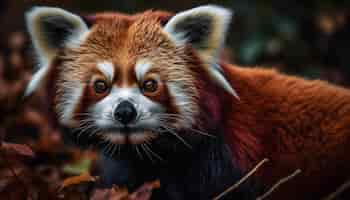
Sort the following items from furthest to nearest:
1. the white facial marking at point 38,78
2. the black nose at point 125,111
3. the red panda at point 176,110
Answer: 1. the white facial marking at point 38,78
2. the red panda at point 176,110
3. the black nose at point 125,111

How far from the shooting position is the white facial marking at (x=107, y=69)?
7.79 ft

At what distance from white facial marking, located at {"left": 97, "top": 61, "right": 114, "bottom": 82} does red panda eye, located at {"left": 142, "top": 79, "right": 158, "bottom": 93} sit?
14cm

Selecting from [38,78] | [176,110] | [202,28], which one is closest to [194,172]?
[176,110]

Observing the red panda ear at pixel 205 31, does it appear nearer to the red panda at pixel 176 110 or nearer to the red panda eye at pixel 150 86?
the red panda at pixel 176 110

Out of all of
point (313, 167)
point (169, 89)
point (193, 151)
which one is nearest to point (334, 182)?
point (313, 167)

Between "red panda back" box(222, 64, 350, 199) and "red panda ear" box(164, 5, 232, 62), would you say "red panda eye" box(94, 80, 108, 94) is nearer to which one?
"red panda ear" box(164, 5, 232, 62)

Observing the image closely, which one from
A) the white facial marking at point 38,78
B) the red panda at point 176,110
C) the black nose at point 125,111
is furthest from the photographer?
the white facial marking at point 38,78

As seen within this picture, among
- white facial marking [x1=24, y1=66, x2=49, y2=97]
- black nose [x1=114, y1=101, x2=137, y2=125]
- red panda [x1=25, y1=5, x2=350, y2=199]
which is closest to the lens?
black nose [x1=114, y1=101, x2=137, y2=125]

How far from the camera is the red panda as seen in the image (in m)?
2.40

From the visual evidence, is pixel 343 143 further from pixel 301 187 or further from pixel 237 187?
pixel 237 187

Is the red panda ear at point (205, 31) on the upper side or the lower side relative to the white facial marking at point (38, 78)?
upper

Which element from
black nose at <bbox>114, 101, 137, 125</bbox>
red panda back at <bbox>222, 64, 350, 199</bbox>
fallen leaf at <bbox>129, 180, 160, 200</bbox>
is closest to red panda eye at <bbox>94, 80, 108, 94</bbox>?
black nose at <bbox>114, 101, 137, 125</bbox>

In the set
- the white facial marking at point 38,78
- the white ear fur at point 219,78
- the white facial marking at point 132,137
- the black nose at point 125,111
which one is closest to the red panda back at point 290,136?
the white ear fur at point 219,78

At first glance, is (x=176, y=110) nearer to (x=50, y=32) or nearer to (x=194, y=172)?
(x=194, y=172)
